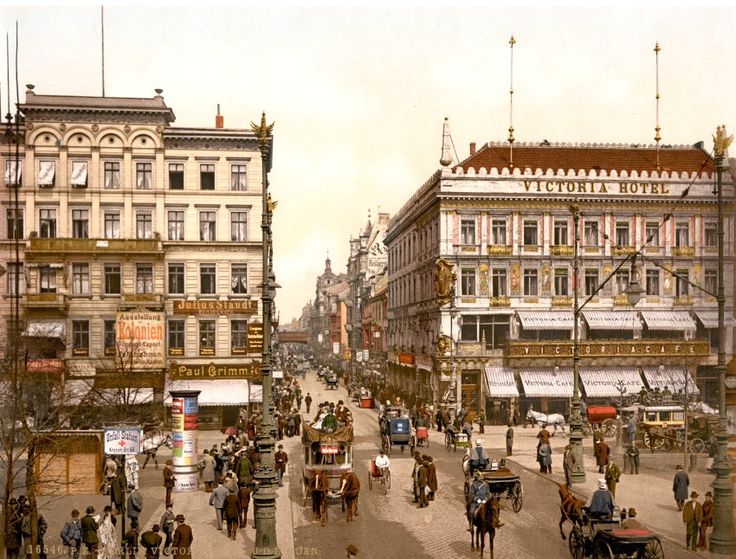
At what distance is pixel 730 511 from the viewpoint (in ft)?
64.5

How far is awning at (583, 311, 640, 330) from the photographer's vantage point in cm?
5131

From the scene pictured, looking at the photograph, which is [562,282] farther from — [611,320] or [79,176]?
[79,176]

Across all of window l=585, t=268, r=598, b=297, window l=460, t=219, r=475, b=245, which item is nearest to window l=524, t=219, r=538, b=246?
window l=460, t=219, r=475, b=245

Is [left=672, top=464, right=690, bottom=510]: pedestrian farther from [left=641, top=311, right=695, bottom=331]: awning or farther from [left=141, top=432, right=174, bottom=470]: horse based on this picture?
[left=641, top=311, right=695, bottom=331]: awning

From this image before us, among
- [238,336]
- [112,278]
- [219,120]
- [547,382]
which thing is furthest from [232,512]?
[219,120]

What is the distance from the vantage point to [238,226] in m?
48.4

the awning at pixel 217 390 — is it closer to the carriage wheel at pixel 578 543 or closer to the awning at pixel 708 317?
the awning at pixel 708 317

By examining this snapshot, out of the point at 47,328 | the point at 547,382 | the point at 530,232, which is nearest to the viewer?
the point at 47,328

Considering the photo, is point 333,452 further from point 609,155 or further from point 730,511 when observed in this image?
point 609,155

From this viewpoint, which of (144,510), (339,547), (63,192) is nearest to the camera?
(339,547)

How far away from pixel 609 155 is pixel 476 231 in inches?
477

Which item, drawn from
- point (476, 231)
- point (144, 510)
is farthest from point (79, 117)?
point (144, 510)

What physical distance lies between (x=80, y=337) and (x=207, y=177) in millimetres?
11937

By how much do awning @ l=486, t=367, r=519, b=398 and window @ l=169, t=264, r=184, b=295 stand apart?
1967 cm
